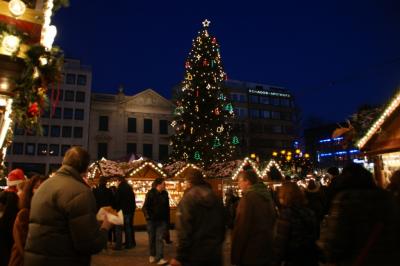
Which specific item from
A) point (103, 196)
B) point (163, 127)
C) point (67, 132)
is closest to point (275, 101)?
point (163, 127)

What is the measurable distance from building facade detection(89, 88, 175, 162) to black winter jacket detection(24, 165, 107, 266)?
143 feet

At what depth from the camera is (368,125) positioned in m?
11.0

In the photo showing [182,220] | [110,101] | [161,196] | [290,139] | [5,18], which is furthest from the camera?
[290,139]

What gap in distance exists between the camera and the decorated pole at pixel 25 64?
534cm

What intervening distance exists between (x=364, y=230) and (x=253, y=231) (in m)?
1.76

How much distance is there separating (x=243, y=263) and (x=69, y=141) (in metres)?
47.4

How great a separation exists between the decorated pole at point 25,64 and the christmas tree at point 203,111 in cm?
2075

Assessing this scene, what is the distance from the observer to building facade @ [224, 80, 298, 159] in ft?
205

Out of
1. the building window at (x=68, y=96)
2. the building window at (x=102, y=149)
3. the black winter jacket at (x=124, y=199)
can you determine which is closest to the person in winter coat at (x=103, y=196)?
the black winter jacket at (x=124, y=199)

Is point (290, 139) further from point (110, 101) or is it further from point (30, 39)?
point (30, 39)

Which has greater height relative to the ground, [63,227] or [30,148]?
[30,148]

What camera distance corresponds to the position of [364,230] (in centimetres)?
304

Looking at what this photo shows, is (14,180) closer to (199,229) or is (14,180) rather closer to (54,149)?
(199,229)

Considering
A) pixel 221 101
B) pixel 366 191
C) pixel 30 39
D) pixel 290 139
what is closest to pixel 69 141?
pixel 221 101
